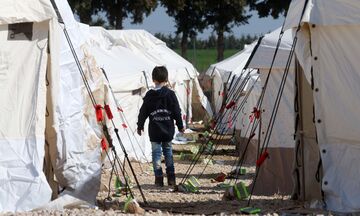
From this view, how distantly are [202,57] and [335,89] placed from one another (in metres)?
38.6

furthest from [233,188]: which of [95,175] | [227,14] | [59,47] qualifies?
[227,14]

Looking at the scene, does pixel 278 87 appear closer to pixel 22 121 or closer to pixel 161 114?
pixel 161 114

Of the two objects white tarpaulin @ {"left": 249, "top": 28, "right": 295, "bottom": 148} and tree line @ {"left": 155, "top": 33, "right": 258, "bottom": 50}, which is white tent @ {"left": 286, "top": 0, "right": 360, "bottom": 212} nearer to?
white tarpaulin @ {"left": 249, "top": 28, "right": 295, "bottom": 148}

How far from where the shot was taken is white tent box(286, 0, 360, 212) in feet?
30.2

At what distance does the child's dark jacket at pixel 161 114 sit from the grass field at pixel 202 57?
30.5 metres

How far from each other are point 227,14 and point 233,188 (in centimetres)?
3651

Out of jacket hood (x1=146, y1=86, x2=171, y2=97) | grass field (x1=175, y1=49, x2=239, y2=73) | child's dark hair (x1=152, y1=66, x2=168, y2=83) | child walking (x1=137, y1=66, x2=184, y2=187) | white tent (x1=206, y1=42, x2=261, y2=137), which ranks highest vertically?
child's dark hair (x1=152, y1=66, x2=168, y2=83)

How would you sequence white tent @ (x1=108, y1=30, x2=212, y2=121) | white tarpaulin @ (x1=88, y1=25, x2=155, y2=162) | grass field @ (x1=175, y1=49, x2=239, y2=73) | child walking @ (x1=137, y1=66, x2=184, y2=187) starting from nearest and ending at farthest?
child walking @ (x1=137, y1=66, x2=184, y2=187)
white tarpaulin @ (x1=88, y1=25, x2=155, y2=162)
white tent @ (x1=108, y1=30, x2=212, y2=121)
grass field @ (x1=175, y1=49, x2=239, y2=73)

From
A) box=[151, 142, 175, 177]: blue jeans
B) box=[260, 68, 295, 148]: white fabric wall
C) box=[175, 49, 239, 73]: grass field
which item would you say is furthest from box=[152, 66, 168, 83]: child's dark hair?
box=[175, 49, 239, 73]: grass field

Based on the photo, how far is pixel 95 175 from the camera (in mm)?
10039

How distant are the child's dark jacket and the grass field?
30.5 metres

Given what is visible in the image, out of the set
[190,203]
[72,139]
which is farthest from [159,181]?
[72,139]

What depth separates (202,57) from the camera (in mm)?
47844

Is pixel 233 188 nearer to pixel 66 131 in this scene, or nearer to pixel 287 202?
pixel 287 202
